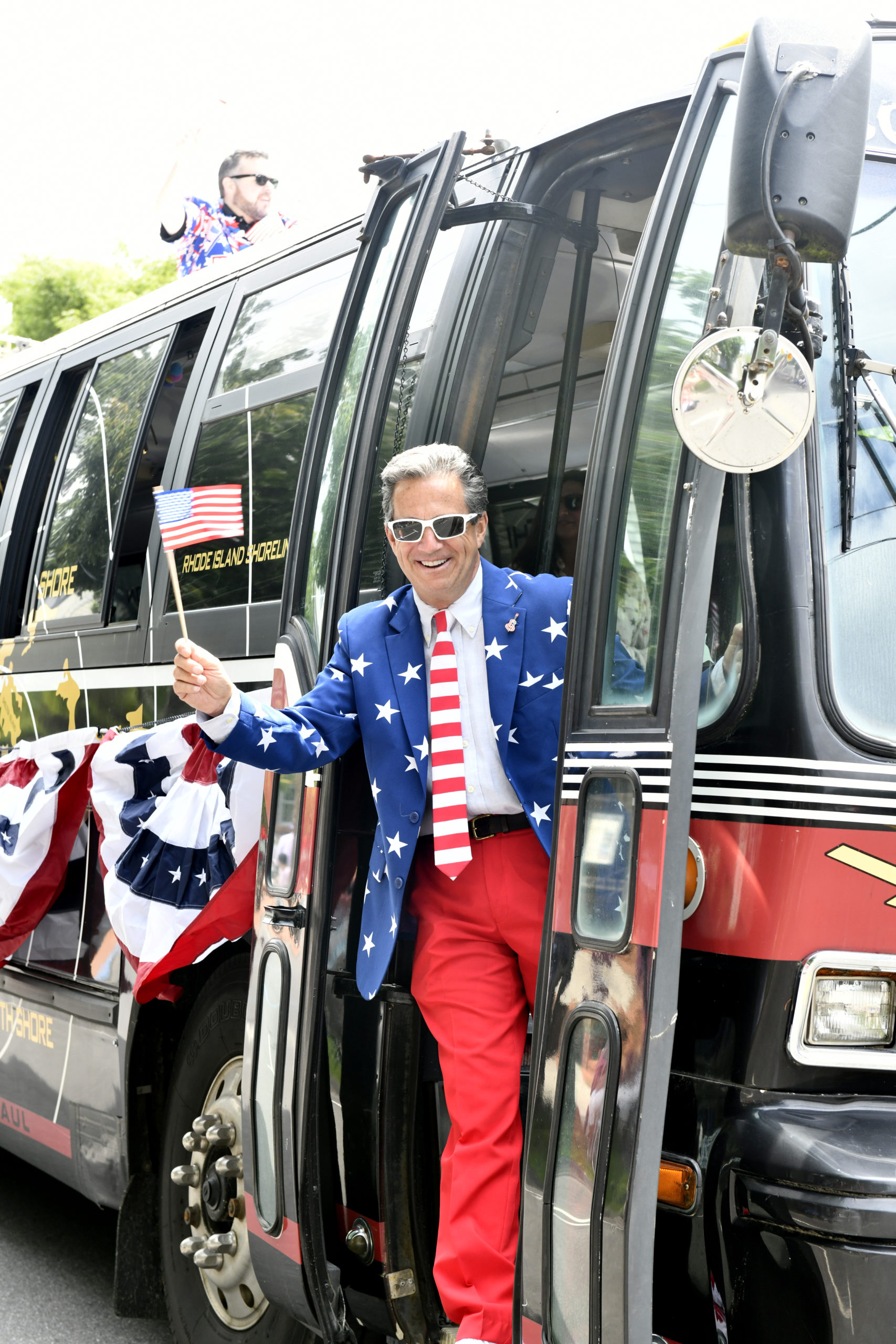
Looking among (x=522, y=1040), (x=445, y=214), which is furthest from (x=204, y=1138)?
(x=445, y=214)

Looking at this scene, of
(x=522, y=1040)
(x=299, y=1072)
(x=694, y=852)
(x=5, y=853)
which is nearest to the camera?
(x=694, y=852)

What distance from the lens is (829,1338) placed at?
217cm

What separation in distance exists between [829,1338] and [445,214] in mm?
2563

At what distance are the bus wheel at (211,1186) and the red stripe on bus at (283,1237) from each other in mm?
232

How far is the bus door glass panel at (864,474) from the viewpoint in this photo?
2.47 meters

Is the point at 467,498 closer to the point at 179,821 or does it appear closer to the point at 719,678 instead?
the point at 719,678

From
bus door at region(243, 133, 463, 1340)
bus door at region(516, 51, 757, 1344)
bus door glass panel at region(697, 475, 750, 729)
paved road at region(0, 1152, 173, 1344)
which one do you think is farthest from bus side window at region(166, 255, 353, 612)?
paved road at region(0, 1152, 173, 1344)

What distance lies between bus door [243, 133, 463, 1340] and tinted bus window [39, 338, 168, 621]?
4.69 ft

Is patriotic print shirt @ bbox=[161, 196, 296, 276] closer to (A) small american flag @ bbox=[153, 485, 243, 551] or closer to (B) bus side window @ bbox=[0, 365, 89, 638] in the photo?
(B) bus side window @ bbox=[0, 365, 89, 638]

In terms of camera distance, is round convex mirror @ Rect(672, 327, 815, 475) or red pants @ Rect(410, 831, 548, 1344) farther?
red pants @ Rect(410, 831, 548, 1344)

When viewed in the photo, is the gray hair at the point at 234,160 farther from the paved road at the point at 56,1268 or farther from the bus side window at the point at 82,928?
the paved road at the point at 56,1268

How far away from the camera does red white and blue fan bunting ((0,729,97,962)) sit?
14.7 feet

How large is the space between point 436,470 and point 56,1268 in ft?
11.5

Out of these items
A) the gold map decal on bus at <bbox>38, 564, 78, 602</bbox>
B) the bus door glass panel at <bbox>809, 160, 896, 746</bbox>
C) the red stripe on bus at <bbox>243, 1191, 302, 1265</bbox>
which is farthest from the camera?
the gold map decal on bus at <bbox>38, 564, 78, 602</bbox>
